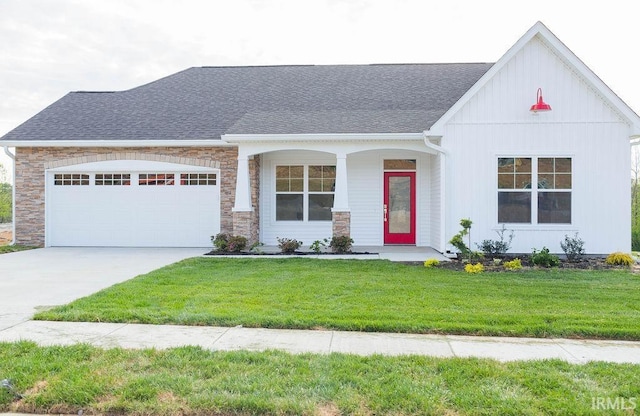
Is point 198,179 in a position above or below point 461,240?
above

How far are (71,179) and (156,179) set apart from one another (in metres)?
2.86

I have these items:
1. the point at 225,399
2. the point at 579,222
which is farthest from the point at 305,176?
the point at 225,399

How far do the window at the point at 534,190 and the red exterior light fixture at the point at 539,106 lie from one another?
127 cm

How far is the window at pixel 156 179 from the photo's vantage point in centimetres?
1584

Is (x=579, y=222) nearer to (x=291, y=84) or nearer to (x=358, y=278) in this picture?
(x=358, y=278)

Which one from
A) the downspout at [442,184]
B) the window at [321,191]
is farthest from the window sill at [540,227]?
the window at [321,191]

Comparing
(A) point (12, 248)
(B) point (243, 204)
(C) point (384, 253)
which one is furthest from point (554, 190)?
(A) point (12, 248)

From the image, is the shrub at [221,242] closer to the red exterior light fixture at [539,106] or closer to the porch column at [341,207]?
the porch column at [341,207]

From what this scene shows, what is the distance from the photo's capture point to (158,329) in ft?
19.9

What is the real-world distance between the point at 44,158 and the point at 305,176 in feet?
27.8

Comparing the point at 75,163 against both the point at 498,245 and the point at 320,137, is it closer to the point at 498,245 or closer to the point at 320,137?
the point at 320,137

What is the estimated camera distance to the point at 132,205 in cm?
1591

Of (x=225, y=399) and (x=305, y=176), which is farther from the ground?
(x=305, y=176)

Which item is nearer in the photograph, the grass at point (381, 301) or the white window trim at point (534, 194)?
the grass at point (381, 301)
